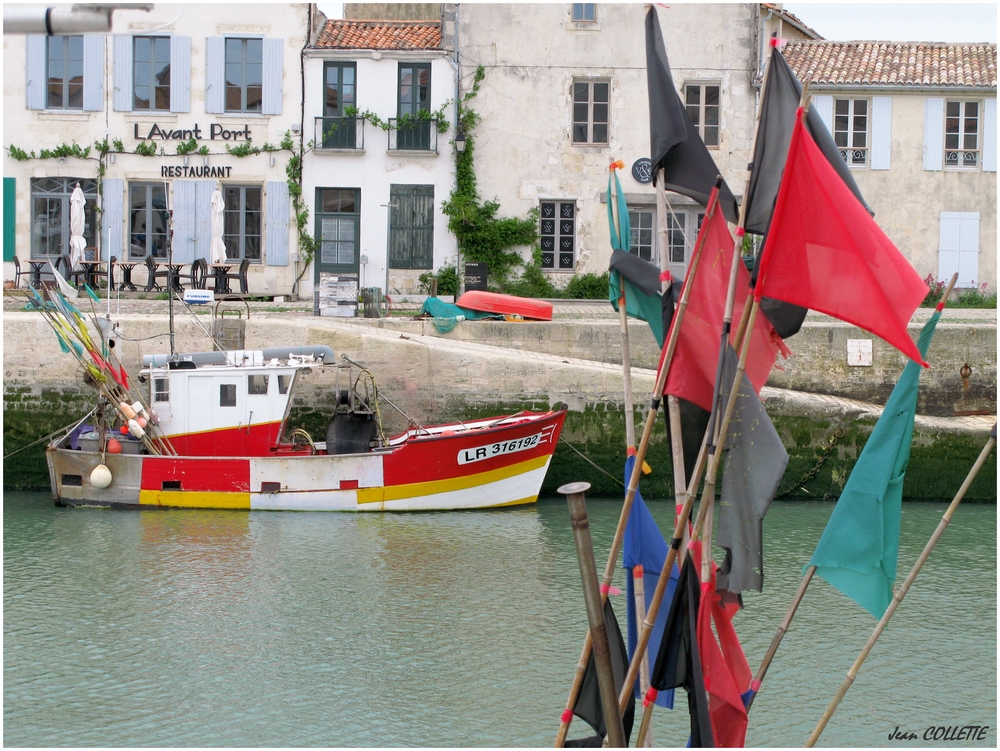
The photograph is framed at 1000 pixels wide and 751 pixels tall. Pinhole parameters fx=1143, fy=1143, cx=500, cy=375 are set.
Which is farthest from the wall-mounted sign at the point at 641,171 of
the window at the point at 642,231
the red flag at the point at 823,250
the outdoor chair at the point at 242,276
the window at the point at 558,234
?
the red flag at the point at 823,250

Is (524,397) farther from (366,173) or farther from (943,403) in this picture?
(366,173)

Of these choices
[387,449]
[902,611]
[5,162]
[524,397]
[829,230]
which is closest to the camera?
[829,230]

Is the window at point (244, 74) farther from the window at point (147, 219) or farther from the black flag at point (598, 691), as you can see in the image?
the black flag at point (598, 691)

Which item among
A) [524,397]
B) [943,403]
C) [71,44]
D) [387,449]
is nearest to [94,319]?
[387,449]

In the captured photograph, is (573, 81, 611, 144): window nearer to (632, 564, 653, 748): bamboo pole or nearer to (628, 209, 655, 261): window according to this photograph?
(628, 209, 655, 261): window

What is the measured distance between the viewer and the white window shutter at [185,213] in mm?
21422

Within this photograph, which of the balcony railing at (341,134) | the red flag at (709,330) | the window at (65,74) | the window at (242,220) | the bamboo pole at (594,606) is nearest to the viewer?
the bamboo pole at (594,606)

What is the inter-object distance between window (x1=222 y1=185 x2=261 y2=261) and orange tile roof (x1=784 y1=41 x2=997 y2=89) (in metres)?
10.5

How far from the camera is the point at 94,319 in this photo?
1490 cm

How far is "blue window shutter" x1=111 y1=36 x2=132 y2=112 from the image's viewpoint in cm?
2133

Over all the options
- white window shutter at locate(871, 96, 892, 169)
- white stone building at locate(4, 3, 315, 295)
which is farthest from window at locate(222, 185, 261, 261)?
white window shutter at locate(871, 96, 892, 169)

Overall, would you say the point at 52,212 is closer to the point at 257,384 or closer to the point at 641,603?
the point at 257,384

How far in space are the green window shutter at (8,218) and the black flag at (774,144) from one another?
19.5 meters

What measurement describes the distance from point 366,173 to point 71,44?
5.95 meters
